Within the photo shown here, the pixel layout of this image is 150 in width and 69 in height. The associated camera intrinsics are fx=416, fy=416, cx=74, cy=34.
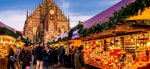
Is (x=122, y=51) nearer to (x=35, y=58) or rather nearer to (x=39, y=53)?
(x=39, y=53)

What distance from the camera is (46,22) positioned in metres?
115

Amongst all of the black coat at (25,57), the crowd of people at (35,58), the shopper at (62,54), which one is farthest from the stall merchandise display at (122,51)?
the shopper at (62,54)

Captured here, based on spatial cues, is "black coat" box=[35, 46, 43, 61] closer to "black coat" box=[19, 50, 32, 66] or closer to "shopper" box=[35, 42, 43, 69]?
"shopper" box=[35, 42, 43, 69]

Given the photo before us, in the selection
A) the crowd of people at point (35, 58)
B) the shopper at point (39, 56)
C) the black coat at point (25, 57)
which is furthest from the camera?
the shopper at point (39, 56)

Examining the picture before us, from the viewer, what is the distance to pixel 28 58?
19.4m

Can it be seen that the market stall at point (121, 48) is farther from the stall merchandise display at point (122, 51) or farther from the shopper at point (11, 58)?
the shopper at point (11, 58)

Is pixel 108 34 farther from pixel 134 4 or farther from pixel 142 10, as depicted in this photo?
pixel 142 10

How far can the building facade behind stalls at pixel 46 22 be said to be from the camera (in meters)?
114

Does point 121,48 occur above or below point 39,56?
above

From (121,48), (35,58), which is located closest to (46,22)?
(35,58)

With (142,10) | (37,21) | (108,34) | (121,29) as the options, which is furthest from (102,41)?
(37,21)

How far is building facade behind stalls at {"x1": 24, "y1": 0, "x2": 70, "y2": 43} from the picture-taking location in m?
114

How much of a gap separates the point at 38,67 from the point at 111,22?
8.55 metres

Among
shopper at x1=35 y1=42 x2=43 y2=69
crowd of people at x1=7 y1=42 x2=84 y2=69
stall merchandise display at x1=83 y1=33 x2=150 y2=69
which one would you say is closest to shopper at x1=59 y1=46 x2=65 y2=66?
crowd of people at x1=7 y1=42 x2=84 y2=69
